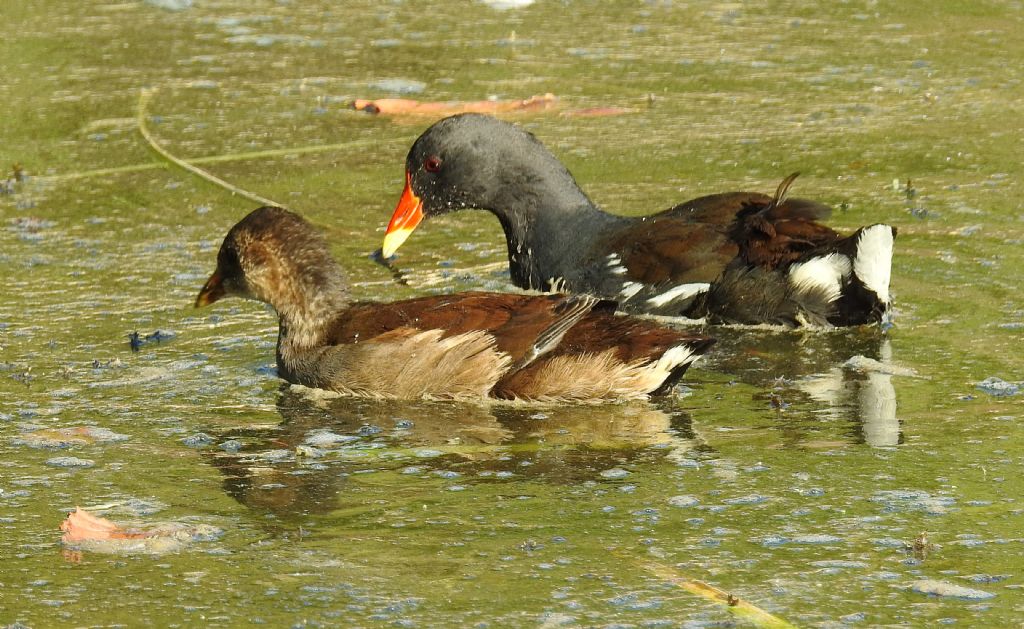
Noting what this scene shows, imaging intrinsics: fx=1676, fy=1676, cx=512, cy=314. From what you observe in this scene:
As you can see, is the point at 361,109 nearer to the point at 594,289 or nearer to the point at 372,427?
the point at 594,289

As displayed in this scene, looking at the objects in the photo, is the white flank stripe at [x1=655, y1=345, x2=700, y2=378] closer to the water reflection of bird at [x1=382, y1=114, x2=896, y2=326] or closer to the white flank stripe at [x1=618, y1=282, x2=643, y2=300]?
the water reflection of bird at [x1=382, y1=114, x2=896, y2=326]

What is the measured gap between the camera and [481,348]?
238 inches

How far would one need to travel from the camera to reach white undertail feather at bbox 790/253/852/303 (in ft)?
21.8

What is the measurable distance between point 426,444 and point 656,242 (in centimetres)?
192

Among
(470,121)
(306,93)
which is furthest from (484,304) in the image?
(306,93)

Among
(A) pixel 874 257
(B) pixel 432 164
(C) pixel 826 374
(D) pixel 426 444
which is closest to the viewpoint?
(D) pixel 426 444

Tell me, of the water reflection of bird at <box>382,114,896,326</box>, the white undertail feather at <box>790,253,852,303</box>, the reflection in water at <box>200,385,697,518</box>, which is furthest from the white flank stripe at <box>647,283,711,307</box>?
the reflection in water at <box>200,385,697,518</box>

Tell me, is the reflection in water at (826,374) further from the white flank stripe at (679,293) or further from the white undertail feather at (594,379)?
the white undertail feather at (594,379)

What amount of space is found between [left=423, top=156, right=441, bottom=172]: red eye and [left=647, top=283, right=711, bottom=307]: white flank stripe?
1.24m

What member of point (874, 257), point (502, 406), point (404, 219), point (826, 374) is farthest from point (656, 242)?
point (502, 406)

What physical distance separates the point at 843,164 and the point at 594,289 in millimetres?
2311

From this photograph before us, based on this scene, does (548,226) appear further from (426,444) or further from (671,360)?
(426,444)

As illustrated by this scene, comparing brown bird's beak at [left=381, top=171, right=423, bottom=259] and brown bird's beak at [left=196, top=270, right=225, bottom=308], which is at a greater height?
brown bird's beak at [left=381, top=171, right=423, bottom=259]

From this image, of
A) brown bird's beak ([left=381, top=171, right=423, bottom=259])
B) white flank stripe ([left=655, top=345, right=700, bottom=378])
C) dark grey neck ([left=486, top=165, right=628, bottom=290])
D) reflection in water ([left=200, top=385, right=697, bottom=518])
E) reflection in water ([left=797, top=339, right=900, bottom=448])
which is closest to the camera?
reflection in water ([left=200, top=385, right=697, bottom=518])
